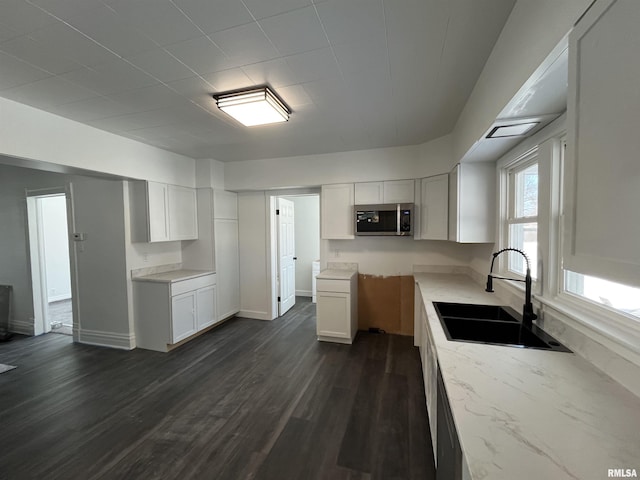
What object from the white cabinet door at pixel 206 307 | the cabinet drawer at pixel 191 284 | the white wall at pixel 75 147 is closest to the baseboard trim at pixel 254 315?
the white cabinet door at pixel 206 307

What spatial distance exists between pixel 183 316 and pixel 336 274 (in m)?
2.15

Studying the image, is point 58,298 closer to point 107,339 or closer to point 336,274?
point 107,339

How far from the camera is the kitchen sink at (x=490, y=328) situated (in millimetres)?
1497

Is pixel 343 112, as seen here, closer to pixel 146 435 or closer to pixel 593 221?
pixel 593 221

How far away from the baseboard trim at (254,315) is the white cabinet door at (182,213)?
5.08 ft

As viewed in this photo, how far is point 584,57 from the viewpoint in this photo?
2.54ft

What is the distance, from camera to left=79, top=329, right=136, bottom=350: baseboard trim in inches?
133

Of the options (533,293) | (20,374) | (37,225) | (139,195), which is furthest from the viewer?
(37,225)

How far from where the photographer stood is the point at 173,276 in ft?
11.8

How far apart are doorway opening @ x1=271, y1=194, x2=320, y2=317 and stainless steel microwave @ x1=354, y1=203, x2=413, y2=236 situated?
108 cm

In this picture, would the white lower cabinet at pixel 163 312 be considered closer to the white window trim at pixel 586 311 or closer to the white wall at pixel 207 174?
the white wall at pixel 207 174

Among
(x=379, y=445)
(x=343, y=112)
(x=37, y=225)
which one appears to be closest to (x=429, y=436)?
(x=379, y=445)

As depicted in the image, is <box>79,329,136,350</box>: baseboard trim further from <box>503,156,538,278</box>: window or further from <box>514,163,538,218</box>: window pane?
<box>514,163,538,218</box>: window pane

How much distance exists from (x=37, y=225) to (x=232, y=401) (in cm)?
425
